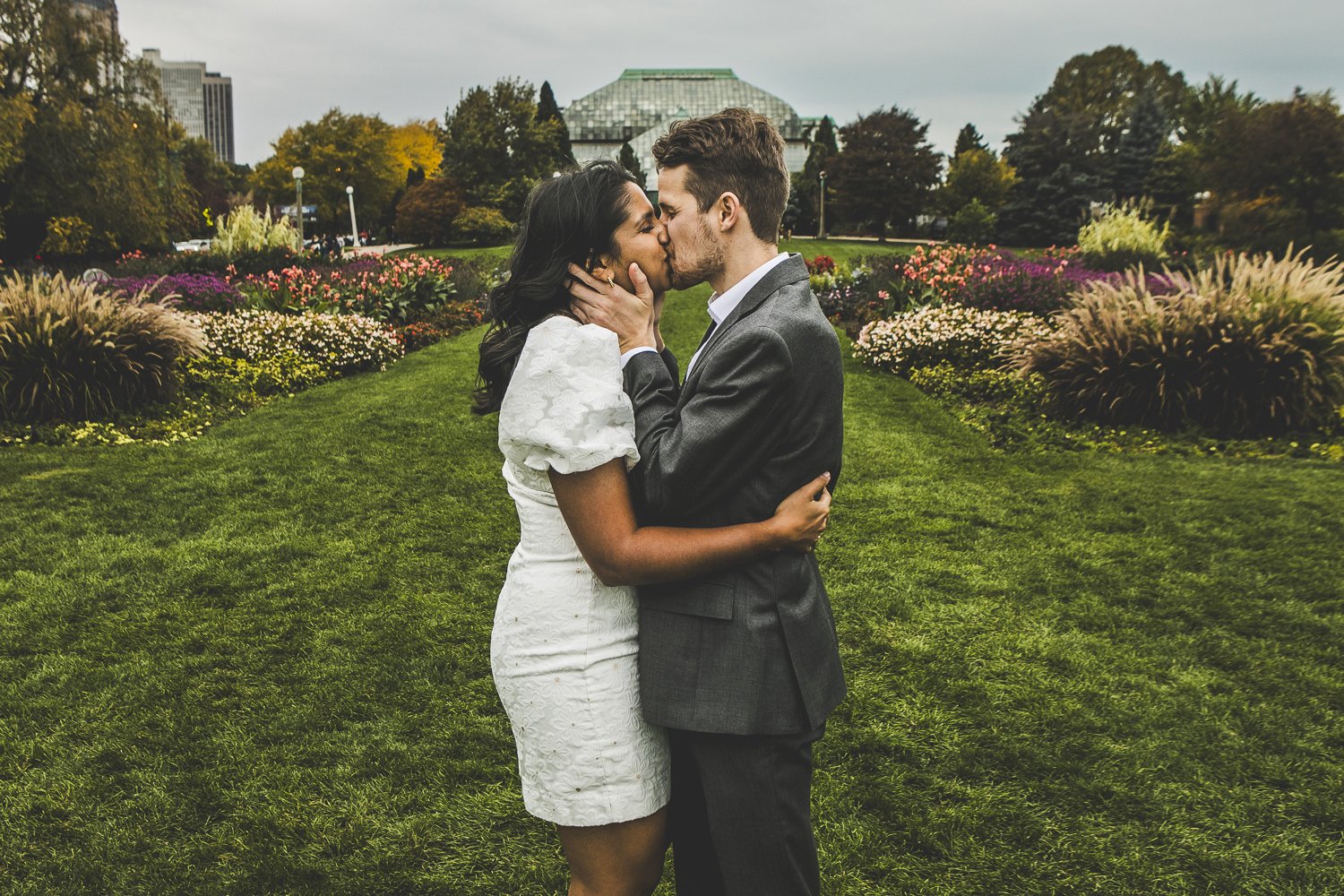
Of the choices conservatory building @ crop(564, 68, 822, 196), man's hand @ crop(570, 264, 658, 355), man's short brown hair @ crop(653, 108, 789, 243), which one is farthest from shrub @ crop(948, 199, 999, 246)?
conservatory building @ crop(564, 68, 822, 196)

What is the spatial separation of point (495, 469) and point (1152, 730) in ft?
18.2

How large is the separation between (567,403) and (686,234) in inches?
20.9

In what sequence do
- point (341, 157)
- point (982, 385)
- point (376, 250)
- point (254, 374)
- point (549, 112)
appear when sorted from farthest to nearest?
point (549, 112) < point (341, 157) < point (376, 250) < point (254, 374) < point (982, 385)

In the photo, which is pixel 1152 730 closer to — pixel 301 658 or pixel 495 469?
pixel 301 658

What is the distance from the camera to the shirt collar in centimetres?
187

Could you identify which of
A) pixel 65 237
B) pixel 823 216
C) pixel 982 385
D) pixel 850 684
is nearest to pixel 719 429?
pixel 850 684

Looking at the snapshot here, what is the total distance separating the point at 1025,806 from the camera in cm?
328

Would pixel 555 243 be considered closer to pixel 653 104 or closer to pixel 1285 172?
pixel 1285 172

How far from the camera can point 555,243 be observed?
1.88 metres

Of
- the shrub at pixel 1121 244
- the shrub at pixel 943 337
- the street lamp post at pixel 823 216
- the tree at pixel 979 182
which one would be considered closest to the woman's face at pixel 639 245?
the shrub at pixel 943 337

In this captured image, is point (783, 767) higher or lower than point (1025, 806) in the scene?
higher

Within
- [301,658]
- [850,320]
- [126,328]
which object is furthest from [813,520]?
[850,320]

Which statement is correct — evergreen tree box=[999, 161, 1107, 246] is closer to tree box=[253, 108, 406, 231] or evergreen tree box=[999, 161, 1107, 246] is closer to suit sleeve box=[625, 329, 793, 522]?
tree box=[253, 108, 406, 231]

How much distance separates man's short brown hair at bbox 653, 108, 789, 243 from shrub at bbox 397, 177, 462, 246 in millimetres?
41127
